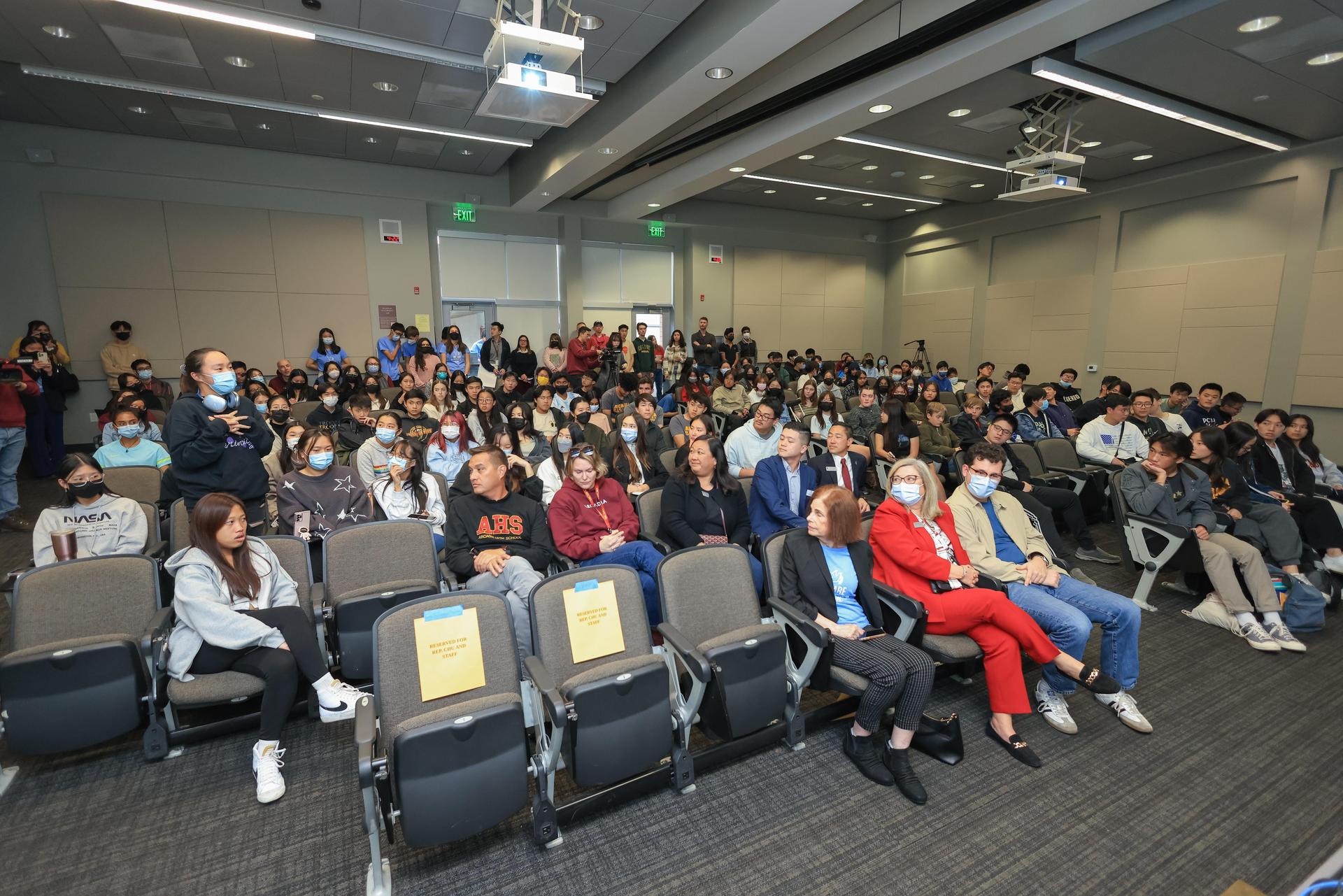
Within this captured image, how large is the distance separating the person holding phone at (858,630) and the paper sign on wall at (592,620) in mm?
790

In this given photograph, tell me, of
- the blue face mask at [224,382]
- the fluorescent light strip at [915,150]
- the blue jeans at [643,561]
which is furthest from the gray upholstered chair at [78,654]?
the fluorescent light strip at [915,150]

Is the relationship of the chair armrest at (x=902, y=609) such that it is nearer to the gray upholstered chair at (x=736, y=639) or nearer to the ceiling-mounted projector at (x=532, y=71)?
the gray upholstered chair at (x=736, y=639)

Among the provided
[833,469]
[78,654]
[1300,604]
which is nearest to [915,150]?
[833,469]

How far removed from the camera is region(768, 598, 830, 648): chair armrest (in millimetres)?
2275

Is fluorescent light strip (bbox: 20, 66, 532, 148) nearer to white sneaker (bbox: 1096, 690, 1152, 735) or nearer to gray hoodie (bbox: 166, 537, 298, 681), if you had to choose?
gray hoodie (bbox: 166, 537, 298, 681)

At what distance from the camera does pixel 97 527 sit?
9.55ft

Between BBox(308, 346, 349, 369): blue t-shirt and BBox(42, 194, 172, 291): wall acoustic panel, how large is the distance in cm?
200

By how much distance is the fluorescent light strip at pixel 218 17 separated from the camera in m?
4.51

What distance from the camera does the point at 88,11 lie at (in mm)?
4785

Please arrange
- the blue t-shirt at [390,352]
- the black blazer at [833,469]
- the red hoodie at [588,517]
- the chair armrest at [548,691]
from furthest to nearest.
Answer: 1. the blue t-shirt at [390,352]
2. the black blazer at [833,469]
3. the red hoodie at [588,517]
4. the chair armrest at [548,691]

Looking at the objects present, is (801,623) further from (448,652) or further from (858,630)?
(448,652)

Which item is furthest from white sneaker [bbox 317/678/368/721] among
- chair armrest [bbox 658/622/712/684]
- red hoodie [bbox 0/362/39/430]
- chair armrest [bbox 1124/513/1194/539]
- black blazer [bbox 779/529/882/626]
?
red hoodie [bbox 0/362/39/430]

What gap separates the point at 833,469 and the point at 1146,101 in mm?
5907

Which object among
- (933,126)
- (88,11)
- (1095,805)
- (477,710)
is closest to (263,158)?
(88,11)
